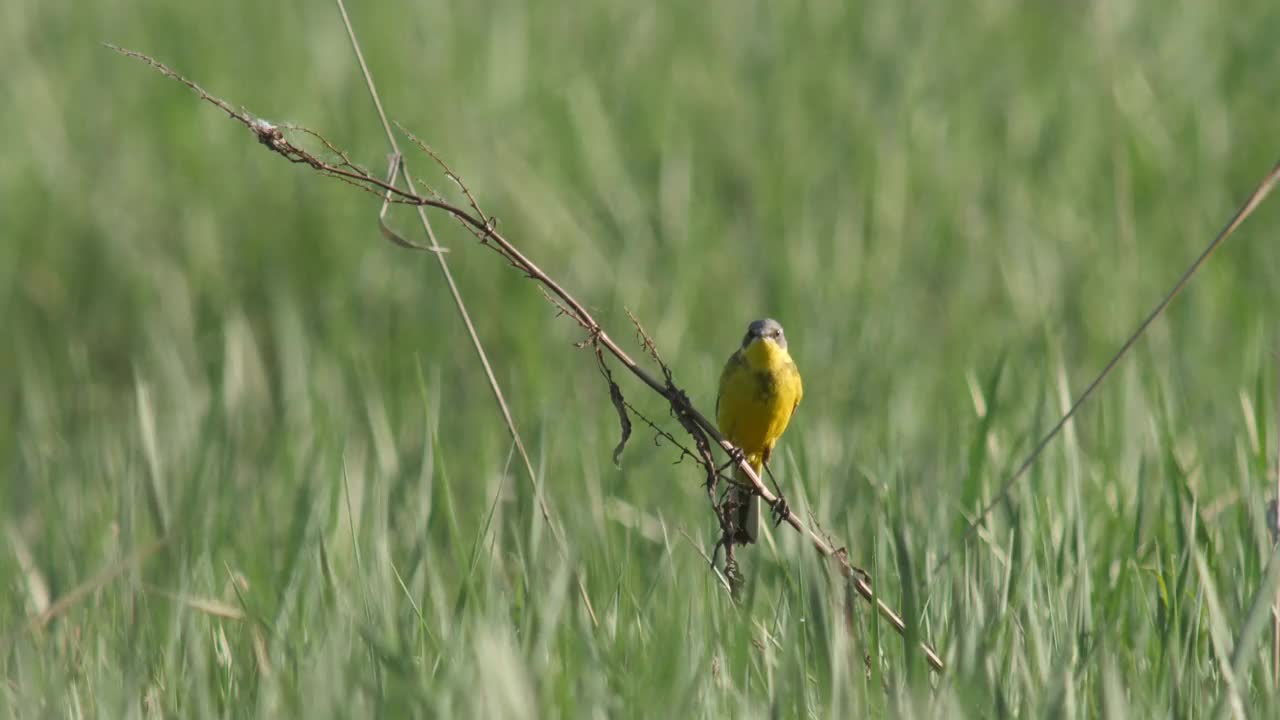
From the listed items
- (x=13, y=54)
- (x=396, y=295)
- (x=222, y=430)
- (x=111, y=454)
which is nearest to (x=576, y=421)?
→ (x=222, y=430)

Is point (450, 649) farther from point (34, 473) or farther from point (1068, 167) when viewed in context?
point (1068, 167)

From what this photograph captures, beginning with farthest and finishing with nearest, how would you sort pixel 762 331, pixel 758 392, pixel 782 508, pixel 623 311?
pixel 623 311 → pixel 762 331 → pixel 758 392 → pixel 782 508

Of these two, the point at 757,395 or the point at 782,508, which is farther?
the point at 757,395

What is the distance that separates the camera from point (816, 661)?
2.43 m

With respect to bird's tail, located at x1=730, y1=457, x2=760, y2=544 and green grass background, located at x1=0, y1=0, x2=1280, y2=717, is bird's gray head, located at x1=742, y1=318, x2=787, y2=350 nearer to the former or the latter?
green grass background, located at x1=0, y1=0, x2=1280, y2=717

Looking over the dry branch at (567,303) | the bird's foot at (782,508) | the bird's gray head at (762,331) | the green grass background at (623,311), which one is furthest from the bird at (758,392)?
the dry branch at (567,303)

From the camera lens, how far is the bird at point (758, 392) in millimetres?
3455

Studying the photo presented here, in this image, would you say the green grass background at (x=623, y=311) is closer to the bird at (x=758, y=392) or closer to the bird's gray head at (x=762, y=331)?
the bird at (x=758, y=392)

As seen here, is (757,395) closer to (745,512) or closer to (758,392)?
(758,392)

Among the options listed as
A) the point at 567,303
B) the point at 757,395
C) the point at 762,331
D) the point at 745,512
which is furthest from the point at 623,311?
the point at 567,303

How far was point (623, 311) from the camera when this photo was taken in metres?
5.30

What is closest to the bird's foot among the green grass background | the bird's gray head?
the green grass background

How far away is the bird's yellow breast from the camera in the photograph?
3455 millimetres

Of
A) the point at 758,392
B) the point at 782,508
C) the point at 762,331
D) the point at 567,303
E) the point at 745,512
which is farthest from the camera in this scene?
the point at 762,331
